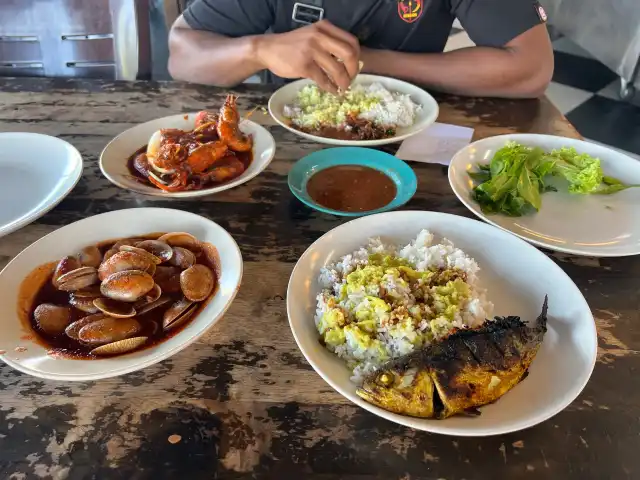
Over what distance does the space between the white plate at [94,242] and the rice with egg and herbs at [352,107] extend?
0.79 meters

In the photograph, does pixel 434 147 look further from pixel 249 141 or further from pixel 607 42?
pixel 607 42

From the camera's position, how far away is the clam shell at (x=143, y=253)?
47.8 inches

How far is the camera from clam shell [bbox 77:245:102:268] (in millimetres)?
1237

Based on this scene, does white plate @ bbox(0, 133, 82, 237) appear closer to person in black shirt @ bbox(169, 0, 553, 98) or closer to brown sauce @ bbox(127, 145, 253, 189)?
brown sauce @ bbox(127, 145, 253, 189)

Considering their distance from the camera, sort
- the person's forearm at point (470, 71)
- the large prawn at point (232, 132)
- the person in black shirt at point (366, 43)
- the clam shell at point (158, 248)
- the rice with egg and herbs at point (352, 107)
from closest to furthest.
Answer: the clam shell at point (158, 248), the large prawn at point (232, 132), the rice with egg and herbs at point (352, 107), the person in black shirt at point (366, 43), the person's forearm at point (470, 71)

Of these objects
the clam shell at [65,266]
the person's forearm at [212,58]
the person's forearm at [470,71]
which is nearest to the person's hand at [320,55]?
the person's forearm at [212,58]

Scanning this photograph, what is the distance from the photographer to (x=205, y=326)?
1059 mm

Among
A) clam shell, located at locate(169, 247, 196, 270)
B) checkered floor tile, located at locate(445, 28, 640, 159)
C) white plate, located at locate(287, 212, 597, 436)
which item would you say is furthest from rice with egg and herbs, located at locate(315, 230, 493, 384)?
checkered floor tile, located at locate(445, 28, 640, 159)

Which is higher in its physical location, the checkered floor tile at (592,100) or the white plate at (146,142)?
the white plate at (146,142)

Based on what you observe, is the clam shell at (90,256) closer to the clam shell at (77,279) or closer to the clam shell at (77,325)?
the clam shell at (77,279)

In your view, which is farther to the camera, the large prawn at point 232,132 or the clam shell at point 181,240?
the large prawn at point 232,132

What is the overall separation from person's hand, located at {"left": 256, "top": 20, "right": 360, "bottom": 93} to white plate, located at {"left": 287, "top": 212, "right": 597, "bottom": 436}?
92cm

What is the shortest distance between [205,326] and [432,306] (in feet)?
1.70

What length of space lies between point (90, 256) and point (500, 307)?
1.05 meters
